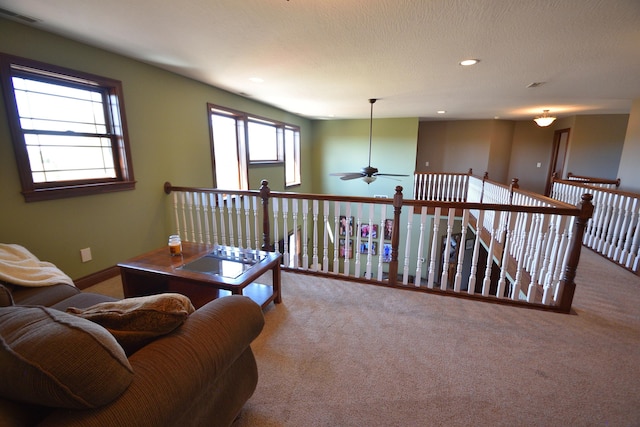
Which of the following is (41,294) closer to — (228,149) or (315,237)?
(315,237)

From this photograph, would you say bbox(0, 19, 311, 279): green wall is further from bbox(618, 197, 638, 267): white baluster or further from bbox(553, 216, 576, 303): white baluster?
bbox(618, 197, 638, 267): white baluster

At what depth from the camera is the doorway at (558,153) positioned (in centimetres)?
709

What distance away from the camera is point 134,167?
3.04 m

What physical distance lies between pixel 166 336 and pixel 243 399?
0.57 m

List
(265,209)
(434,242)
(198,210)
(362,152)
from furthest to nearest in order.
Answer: (362,152)
(198,210)
(265,209)
(434,242)

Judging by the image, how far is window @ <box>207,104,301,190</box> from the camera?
14.2 ft

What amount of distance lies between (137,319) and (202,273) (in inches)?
40.3

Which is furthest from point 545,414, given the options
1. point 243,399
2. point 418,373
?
point 243,399

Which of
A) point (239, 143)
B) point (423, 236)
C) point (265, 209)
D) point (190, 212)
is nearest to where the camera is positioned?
point (265, 209)

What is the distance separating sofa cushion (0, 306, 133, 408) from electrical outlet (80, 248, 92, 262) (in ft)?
7.81

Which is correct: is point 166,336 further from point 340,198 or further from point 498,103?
point 498,103

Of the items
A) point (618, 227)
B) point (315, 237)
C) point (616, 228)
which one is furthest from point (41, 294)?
point (618, 227)

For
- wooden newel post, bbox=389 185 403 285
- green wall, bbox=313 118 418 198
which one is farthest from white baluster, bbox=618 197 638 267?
green wall, bbox=313 118 418 198

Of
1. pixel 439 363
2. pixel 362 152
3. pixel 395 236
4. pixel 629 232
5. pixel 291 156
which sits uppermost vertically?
pixel 362 152
